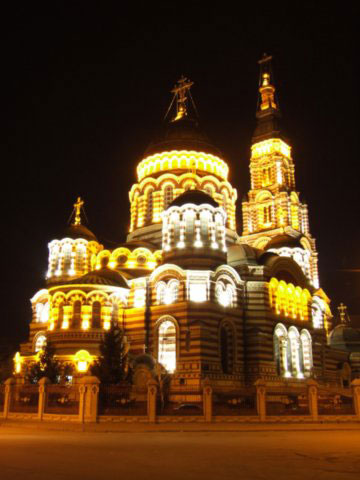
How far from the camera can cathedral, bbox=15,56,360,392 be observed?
33844mm

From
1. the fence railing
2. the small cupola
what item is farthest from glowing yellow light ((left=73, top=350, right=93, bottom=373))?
the fence railing

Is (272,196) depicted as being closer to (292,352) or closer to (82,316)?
(292,352)

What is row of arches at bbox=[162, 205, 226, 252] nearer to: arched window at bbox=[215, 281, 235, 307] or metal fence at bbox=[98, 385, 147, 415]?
arched window at bbox=[215, 281, 235, 307]

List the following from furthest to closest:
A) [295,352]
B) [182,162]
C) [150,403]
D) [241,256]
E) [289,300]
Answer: [182,162], [289,300], [295,352], [241,256], [150,403]

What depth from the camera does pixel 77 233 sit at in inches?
1769

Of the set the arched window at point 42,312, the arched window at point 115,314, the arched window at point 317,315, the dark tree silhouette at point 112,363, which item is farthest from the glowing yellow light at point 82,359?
the arched window at point 317,315

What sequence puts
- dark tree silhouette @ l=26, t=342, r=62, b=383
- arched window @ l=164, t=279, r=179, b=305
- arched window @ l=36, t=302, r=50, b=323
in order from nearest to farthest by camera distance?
1. dark tree silhouette @ l=26, t=342, r=62, b=383
2. arched window @ l=164, t=279, r=179, b=305
3. arched window @ l=36, t=302, r=50, b=323

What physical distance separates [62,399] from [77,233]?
74.8ft

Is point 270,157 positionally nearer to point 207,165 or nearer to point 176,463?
point 207,165

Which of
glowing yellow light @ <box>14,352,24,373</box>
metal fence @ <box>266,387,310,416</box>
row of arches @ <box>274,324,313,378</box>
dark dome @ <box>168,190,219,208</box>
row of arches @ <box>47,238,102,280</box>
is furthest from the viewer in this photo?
row of arches @ <box>47,238,102,280</box>

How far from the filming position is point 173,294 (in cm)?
3531

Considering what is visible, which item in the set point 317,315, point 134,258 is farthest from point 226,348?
point 317,315

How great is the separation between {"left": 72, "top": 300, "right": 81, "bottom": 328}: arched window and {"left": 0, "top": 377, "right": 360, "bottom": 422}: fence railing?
390 inches

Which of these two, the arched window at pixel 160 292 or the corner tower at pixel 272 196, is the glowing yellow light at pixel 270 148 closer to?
the corner tower at pixel 272 196
